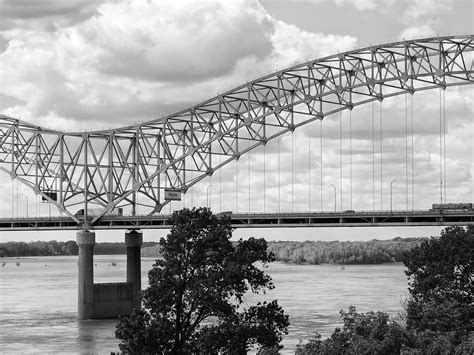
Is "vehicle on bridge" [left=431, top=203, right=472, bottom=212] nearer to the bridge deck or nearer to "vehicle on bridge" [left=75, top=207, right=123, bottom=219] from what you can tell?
the bridge deck

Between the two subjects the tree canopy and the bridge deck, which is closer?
the tree canopy

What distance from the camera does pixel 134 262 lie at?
115250mm

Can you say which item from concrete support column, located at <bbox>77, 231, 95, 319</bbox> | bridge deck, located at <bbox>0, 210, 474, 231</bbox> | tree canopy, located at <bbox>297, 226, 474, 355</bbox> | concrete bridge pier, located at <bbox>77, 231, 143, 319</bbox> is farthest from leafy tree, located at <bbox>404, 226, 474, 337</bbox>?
concrete support column, located at <bbox>77, 231, 95, 319</bbox>

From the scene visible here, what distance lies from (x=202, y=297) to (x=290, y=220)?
58.6 m

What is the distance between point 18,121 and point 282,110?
40549 millimetres

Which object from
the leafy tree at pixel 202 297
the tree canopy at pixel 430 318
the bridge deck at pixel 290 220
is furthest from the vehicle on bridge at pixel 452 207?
the leafy tree at pixel 202 297

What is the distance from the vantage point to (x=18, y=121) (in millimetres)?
123938

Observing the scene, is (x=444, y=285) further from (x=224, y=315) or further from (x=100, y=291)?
(x=100, y=291)

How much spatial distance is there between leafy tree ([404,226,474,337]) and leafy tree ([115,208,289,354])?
8.94 metres

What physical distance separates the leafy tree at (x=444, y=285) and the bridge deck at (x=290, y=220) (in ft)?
92.2

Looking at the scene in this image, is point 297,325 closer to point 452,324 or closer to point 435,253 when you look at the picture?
point 435,253

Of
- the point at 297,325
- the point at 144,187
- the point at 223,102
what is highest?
the point at 223,102

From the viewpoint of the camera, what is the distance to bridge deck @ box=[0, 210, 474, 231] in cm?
9656

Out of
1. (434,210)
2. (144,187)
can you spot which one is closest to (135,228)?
(144,187)
